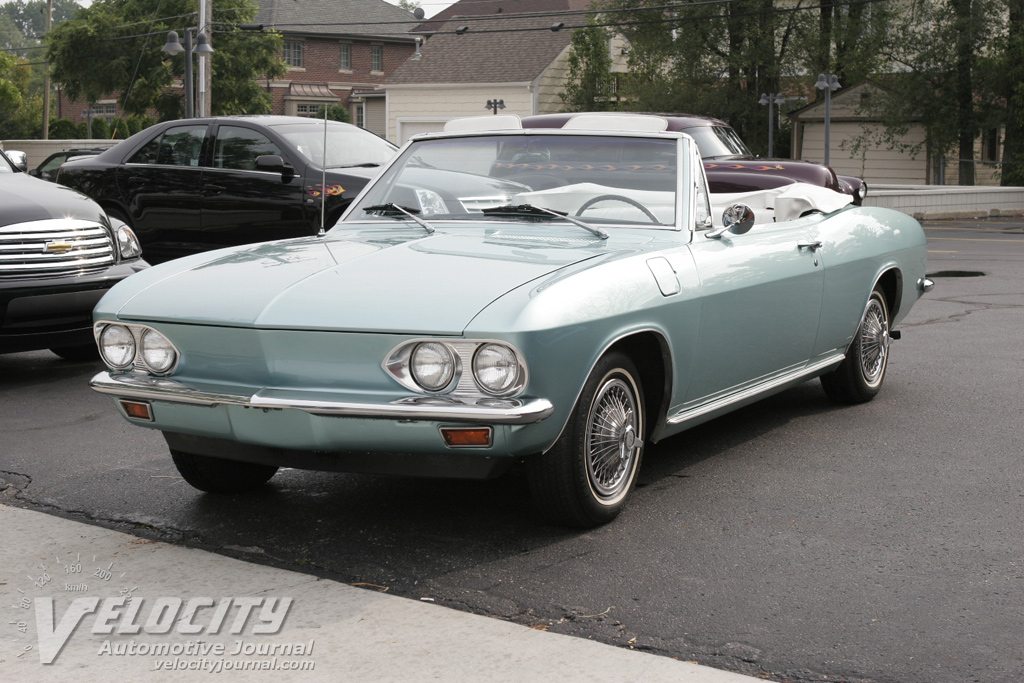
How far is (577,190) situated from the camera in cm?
532

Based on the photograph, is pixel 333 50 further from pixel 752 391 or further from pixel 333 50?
pixel 752 391

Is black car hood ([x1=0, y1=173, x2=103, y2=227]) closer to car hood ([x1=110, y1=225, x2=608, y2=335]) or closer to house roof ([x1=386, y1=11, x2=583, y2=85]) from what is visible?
car hood ([x1=110, y1=225, x2=608, y2=335])

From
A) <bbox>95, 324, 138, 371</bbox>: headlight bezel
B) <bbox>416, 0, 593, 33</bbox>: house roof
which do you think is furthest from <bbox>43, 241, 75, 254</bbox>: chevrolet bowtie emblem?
<bbox>416, 0, 593, 33</bbox>: house roof

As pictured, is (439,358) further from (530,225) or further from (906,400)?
(906,400)

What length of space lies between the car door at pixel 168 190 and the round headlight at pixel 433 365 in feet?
25.5

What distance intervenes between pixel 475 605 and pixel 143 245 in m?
8.53

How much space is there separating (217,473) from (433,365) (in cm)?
144

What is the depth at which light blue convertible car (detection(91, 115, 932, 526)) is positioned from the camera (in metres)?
3.94

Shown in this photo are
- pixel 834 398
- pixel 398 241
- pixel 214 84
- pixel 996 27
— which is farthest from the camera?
pixel 214 84

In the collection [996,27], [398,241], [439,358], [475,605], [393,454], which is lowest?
[475,605]

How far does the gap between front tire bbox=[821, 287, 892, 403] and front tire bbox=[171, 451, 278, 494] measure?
3.06 meters

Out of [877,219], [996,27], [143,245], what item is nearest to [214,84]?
[996,27]

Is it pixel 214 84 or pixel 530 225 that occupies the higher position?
pixel 214 84

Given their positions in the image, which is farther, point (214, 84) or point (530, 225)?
point (214, 84)
